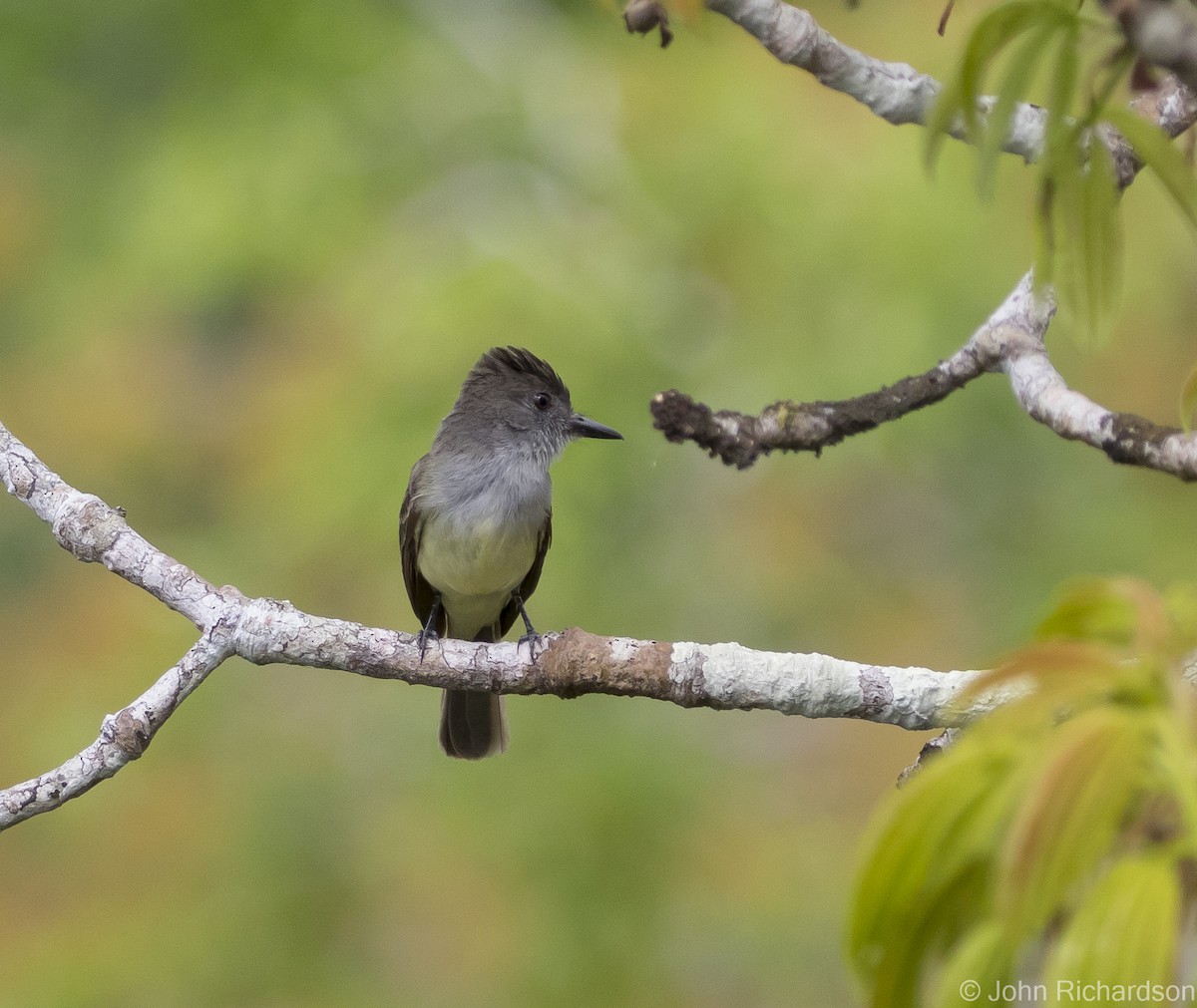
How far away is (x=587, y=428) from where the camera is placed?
5.10m

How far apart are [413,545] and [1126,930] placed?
429cm

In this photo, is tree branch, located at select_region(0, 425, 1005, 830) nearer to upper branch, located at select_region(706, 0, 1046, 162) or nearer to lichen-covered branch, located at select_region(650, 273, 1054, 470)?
lichen-covered branch, located at select_region(650, 273, 1054, 470)

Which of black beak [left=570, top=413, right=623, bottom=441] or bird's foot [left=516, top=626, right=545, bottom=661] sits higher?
black beak [left=570, top=413, right=623, bottom=441]

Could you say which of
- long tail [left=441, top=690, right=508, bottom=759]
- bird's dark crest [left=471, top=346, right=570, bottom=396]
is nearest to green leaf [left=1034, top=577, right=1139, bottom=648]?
bird's dark crest [left=471, top=346, right=570, bottom=396]

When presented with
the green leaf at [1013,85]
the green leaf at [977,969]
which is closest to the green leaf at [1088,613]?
the green leaf at [977,969]

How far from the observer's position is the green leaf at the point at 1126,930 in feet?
2.93

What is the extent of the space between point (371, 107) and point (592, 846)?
4605mm

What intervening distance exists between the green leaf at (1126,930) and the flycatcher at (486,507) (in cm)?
390

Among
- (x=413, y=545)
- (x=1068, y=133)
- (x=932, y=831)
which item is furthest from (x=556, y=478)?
(x=932, y=831)

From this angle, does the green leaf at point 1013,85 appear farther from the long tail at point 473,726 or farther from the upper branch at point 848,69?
the long tail at point 473,726

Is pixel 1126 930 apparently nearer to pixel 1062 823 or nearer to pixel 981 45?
pixel 1062 823

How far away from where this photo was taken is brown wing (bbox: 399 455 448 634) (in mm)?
5000

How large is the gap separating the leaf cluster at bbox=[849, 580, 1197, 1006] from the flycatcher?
3.76 m

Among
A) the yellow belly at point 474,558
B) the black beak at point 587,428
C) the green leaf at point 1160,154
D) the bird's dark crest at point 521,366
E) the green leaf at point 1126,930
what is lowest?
the green leaf at point 1126,930
